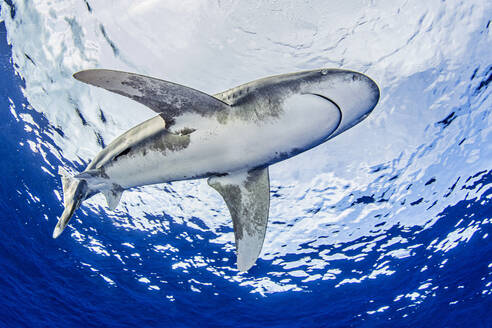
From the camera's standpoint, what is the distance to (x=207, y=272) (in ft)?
52.6

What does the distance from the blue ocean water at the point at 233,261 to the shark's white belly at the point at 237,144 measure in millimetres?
6082

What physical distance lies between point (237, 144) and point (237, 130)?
0.19 m

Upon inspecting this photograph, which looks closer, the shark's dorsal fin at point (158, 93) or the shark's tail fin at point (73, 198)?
the shark's dorsal fin at point (158, 93)

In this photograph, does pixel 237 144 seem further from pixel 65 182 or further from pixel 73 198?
pixel 65 182

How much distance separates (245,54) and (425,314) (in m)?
23.8

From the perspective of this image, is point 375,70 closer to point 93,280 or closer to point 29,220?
point 29,220

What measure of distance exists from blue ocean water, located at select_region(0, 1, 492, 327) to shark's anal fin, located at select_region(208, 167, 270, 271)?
233 inches

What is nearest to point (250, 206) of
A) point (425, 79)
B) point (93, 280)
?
point (425, 79)

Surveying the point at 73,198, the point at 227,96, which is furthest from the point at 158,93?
the point at 73,198

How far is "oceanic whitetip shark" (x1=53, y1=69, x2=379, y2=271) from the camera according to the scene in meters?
2.54

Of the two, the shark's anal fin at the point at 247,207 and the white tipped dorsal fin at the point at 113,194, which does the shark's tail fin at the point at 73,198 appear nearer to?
the white tipped dorsal fin at the point at 113,194

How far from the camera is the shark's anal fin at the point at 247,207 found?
12.3 ft

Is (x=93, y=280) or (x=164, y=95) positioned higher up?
(x=93, y=280)

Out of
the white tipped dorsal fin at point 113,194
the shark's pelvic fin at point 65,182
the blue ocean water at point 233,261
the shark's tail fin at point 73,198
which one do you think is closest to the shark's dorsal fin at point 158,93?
the white tipped dorsal fin at point 113,194
